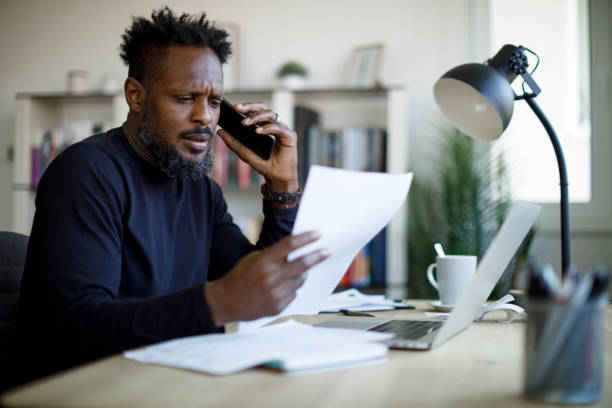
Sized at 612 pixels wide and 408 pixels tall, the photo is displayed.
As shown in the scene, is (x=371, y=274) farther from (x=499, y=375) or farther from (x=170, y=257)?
(x=499, y=375)

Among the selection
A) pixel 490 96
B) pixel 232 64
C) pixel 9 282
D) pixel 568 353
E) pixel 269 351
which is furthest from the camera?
pixel 232 64

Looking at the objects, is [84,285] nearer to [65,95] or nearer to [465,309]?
[465,309]

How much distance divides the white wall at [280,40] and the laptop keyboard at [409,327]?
6.76ft

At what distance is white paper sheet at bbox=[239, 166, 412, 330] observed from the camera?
805mm

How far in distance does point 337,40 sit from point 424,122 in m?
0.64

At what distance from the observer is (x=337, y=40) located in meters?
3.22

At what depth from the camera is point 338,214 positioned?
854mm

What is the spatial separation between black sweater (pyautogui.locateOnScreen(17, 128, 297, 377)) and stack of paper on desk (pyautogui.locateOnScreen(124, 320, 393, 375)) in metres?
0.05

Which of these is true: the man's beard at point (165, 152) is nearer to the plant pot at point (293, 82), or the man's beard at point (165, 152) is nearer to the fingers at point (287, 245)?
the fingers at point (287, 245)

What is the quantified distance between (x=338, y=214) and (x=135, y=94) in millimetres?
740

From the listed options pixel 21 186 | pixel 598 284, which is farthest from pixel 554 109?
pixel 21 186

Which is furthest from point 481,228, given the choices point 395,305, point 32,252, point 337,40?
point 32,252

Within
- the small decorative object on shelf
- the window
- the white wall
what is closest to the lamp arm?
the window

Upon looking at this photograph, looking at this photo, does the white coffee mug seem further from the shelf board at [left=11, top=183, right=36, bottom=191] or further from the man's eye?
the shelf board at [left=11, top=183, right=36, bottom=191]
